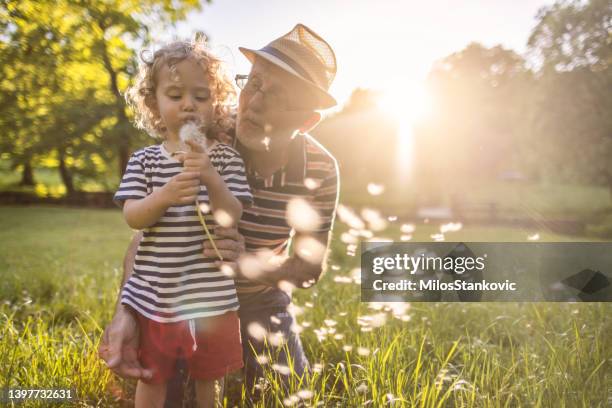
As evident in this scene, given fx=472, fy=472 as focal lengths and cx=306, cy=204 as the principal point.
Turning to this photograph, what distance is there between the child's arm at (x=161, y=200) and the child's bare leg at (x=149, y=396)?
68 cm

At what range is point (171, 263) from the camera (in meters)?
1.95

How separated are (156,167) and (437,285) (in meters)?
2.26

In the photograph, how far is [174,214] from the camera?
197 centimetres

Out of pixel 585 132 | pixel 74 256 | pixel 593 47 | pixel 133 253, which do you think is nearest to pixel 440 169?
pixel 585 132

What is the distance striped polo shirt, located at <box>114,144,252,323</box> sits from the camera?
6.34 feet

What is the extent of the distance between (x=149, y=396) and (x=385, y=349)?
1244mm

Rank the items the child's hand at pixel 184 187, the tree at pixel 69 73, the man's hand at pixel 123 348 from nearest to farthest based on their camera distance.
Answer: the child's hand at pixel 184 187, the man's hand at pixel 123 348, the tree at pixel 69 73

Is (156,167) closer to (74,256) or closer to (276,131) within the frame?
(276,131)

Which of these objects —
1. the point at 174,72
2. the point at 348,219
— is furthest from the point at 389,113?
the point at 174,72

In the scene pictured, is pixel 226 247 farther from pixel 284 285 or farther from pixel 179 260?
pixel 284 285

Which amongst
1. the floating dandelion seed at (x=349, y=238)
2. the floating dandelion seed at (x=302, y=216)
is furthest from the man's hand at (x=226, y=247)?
the floating dandelion seed at (x=349, y=238)

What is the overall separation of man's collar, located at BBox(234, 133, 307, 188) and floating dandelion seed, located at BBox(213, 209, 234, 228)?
2.40 feet

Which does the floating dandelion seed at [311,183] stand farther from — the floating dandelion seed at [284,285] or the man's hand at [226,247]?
the man's hand at [226,247]

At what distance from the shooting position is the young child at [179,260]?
193cm
